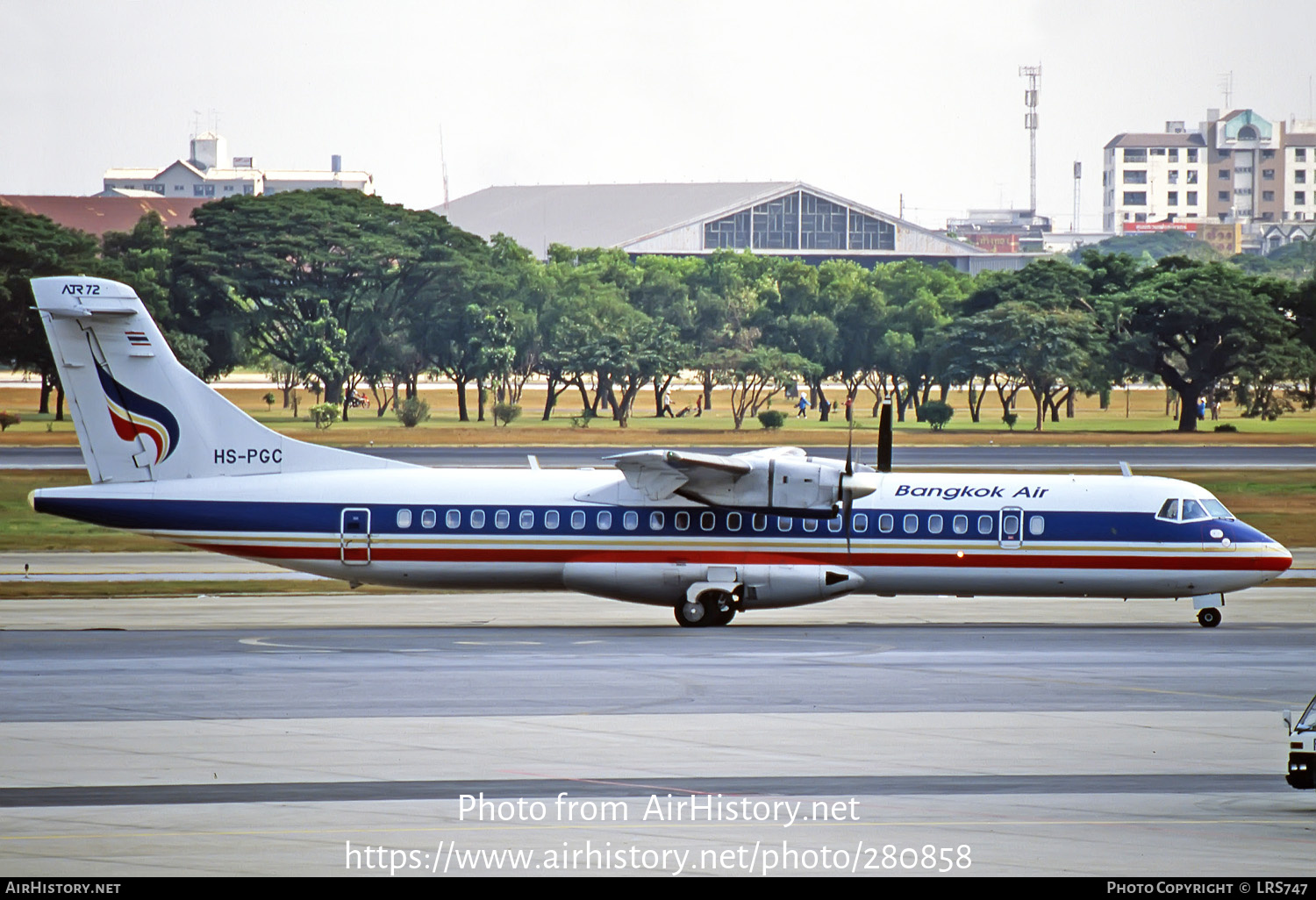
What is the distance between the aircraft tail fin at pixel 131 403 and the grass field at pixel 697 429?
5041 cm

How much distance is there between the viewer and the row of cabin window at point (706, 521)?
1210 inches

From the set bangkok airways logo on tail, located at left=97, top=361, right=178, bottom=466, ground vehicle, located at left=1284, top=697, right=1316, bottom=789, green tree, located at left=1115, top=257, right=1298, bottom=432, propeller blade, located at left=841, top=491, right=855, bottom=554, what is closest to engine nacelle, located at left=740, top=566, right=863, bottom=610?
propeller blade, located at left=841, top=491, right=855, bottom=554

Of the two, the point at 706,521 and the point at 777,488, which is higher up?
the point at 777,488

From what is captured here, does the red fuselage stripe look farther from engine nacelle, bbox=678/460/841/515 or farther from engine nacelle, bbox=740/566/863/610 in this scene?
engine nacelle, bbox=678/460/841/515

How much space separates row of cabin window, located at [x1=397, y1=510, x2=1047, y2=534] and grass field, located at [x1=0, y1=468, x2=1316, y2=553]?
683 inches

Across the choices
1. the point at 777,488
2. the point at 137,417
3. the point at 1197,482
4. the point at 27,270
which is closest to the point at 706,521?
the point at 777,488

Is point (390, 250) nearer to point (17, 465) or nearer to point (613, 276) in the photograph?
point (613, 276)

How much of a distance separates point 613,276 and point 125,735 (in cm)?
12400

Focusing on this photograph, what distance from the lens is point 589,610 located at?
34.3 meters

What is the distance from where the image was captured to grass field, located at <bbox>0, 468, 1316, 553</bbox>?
158ft

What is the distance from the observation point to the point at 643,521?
3114 centimetres

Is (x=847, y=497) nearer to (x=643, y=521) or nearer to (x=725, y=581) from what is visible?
(x=725, y=581)

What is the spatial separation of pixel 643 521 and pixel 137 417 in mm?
9987

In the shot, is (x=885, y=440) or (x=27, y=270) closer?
(x=885, y=440)
